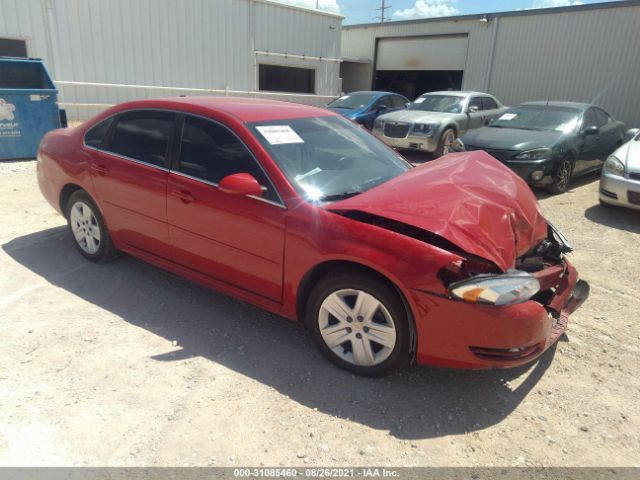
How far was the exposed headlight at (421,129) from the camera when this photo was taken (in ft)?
33.4

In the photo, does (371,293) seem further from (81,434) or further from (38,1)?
(38,1)

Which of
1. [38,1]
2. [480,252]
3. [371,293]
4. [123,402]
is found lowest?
[123,402]

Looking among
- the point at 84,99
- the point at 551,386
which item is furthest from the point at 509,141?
the point at 84,99

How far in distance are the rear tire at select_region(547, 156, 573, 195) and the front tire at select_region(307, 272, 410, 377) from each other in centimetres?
612

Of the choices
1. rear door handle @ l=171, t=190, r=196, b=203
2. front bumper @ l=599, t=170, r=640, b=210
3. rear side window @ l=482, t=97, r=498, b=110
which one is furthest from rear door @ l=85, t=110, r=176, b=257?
rear side window @ l=482, t=97, r=498, b=110

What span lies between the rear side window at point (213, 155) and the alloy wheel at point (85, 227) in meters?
1.36

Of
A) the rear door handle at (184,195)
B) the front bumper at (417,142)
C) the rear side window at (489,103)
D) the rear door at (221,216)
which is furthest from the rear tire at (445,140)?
the rear door handle at (184,195)

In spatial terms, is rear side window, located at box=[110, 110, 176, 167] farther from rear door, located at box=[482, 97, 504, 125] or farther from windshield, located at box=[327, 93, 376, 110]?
rear door, located at box=[482, 97, 504, 125]

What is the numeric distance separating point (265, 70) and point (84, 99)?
717cm

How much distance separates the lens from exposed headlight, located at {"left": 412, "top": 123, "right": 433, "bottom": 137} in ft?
33.4

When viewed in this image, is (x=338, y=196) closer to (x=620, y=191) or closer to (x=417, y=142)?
(x=620, y=191)

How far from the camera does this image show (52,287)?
4012 mm

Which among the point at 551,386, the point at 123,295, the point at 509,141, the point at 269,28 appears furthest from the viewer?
the point at 269,28

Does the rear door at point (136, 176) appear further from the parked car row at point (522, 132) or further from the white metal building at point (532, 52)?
the white metal building at point (532, 52)
